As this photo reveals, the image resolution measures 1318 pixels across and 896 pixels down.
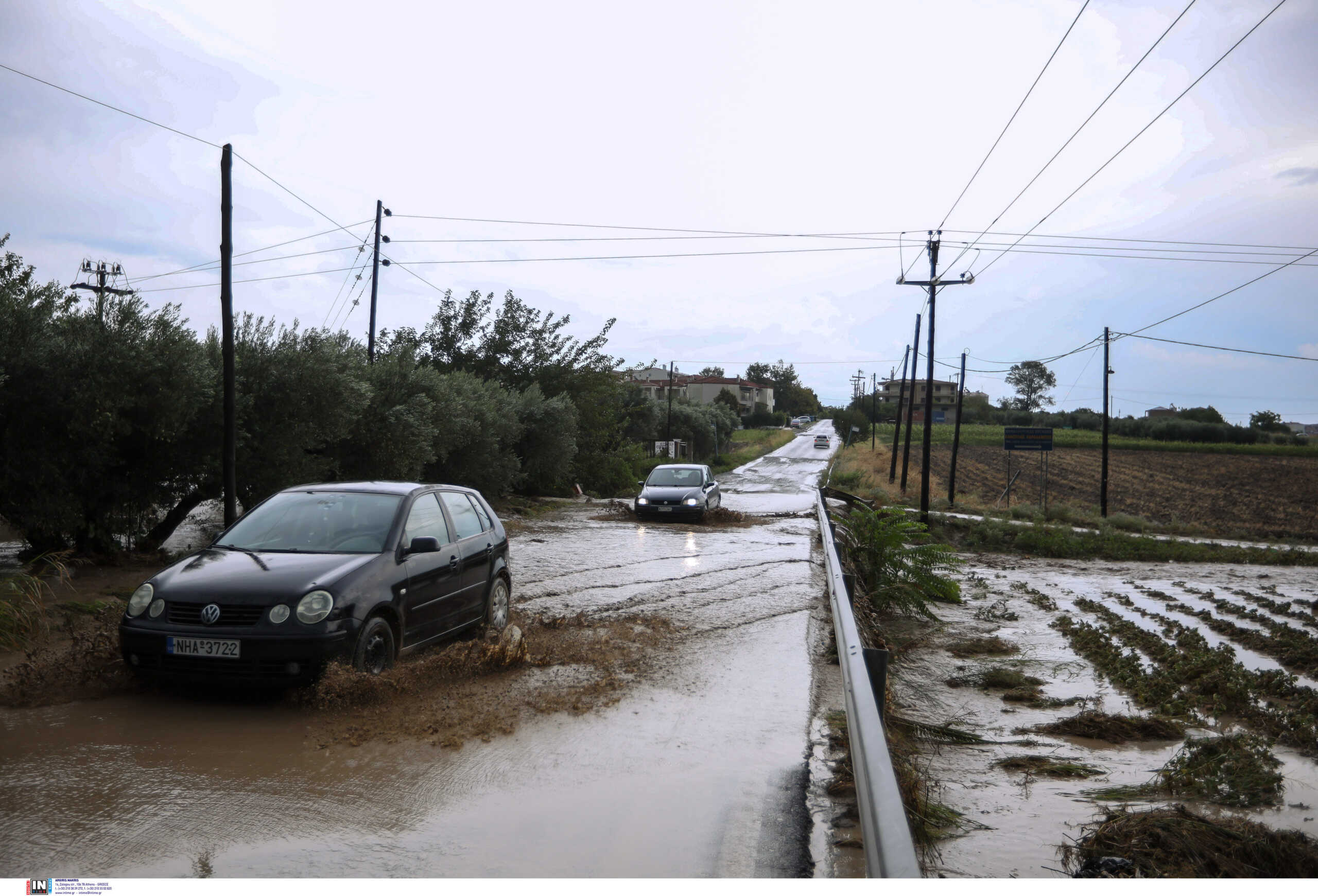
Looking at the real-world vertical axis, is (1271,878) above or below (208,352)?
below

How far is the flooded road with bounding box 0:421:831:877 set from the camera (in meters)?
3.80

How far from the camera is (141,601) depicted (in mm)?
6090

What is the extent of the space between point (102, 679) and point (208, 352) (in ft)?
31.6

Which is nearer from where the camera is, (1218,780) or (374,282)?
(1218,780)

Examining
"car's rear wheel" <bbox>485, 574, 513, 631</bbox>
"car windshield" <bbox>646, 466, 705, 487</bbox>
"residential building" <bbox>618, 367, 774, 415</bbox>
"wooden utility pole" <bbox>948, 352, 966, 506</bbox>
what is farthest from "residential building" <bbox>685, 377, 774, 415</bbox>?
"car's rear wheel" <bbox>485, 574, 513, 631</bbox>

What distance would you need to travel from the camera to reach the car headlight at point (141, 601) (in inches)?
238

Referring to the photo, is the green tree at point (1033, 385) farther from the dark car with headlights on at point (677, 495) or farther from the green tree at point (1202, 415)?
the dark car with headlights on at point (677, 495)

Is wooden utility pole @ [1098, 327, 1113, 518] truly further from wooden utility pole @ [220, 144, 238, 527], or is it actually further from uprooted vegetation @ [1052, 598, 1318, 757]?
wooden utility pole @ [220, 144, 238, 527]

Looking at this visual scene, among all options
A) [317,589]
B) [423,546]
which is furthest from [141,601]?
[423,546]

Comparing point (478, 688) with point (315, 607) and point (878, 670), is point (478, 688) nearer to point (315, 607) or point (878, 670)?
point (315, 607)

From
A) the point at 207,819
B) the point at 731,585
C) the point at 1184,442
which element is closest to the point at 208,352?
the point at 731,585

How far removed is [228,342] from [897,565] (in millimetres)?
10099

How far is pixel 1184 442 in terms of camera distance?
82.1 m
